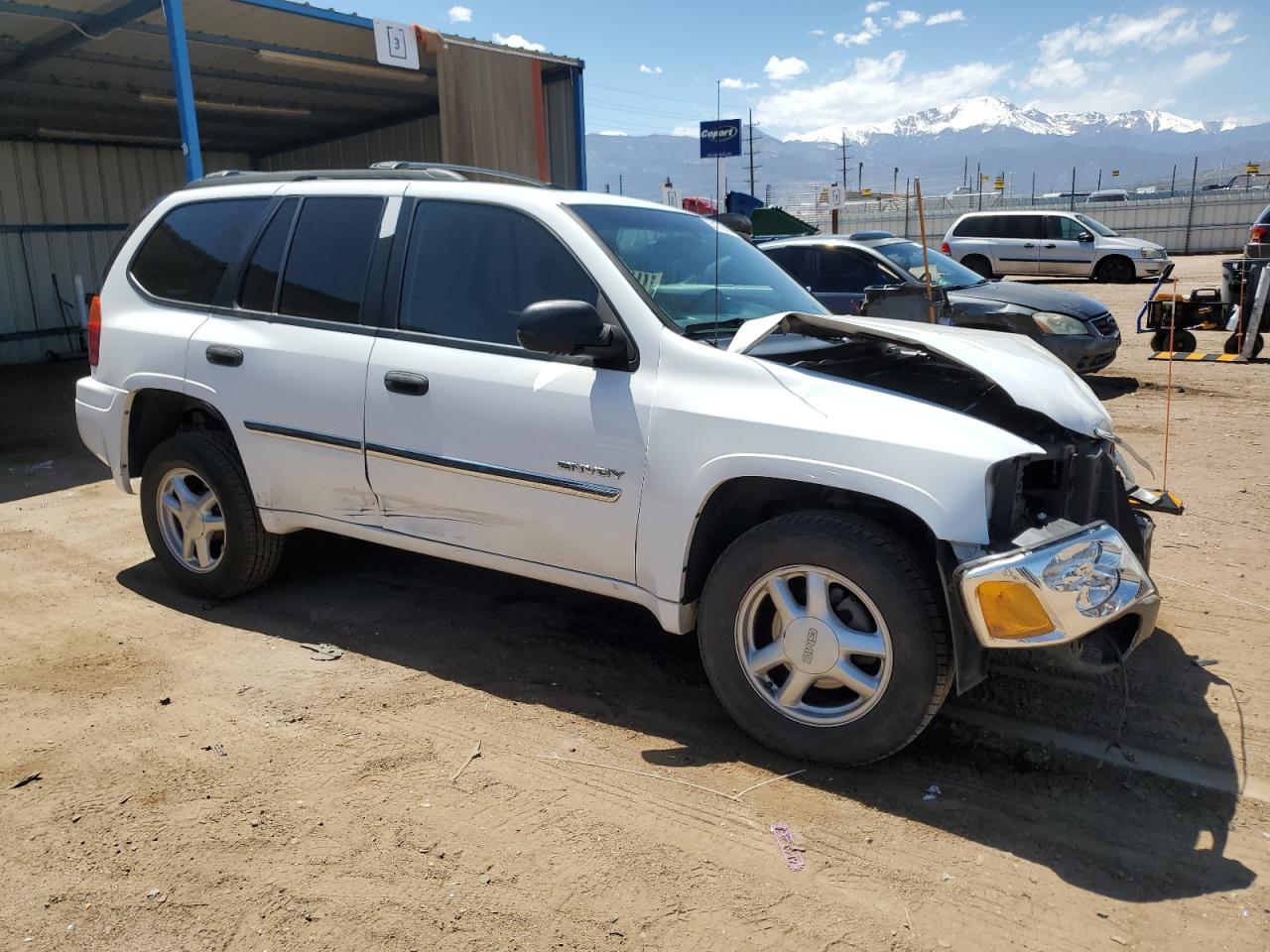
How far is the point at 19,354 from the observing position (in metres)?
15.0

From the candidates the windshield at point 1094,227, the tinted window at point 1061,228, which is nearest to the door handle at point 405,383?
the tinted window at point 1061,228

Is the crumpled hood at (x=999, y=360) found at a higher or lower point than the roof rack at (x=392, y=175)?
lower

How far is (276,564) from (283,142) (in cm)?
1426

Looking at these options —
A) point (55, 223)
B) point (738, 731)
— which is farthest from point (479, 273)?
point (55, 223)

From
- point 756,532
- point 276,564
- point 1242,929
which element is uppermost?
point 756,532

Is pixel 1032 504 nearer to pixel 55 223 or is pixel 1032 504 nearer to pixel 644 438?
pixel 644 438

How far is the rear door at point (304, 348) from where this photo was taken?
3.96 meters

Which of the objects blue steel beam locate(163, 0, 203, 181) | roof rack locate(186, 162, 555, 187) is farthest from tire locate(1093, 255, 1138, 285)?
roof rack locate(186, 162, 555, 187)

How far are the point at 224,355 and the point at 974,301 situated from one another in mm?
7526

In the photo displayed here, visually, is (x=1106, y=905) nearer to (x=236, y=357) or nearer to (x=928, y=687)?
(x=928, y=687)

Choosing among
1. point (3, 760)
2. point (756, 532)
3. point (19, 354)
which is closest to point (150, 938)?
point (3, 760)

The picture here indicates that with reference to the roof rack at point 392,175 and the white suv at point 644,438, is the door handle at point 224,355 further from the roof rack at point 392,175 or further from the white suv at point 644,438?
the roof rack at point 392,175

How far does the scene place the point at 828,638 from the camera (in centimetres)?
302

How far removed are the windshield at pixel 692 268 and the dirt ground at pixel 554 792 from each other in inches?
57.1
